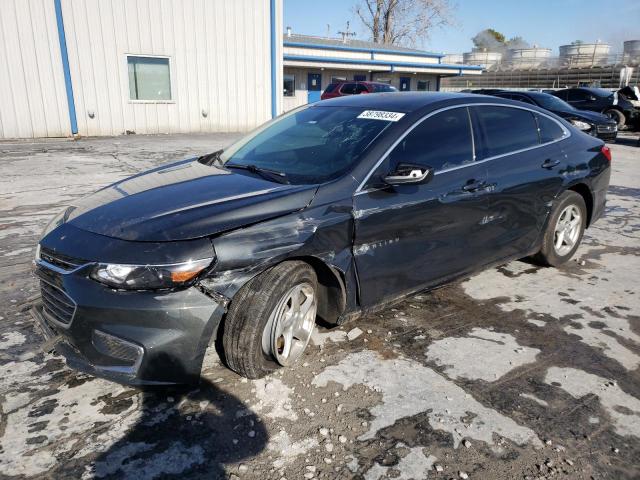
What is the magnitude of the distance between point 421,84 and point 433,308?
1178 inches

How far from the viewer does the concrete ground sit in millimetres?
2326

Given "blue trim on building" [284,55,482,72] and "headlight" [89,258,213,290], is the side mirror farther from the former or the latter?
"blue trim on building" [284,55,482,72]

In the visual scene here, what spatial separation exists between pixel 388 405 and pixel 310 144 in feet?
6.15

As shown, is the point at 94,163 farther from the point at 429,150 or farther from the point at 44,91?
the point at 429,150

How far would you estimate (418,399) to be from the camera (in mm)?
2807

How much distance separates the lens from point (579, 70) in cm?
4278

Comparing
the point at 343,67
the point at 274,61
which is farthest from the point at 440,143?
the point at 343,67

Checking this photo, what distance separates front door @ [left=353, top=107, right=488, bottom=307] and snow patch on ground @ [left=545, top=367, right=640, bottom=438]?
1026mm

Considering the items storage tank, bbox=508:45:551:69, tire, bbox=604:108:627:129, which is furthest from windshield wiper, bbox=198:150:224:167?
storage tank, bbox=508:45:551:69

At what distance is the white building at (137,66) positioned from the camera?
14.0m

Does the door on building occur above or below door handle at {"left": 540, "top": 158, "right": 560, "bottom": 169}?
above

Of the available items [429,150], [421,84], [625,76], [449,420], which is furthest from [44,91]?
[625,76]

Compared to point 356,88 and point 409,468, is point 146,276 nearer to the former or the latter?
point 409,468

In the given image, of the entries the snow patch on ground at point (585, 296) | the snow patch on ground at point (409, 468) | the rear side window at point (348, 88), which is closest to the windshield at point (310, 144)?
the snow patch on ground at point (409, 468)
